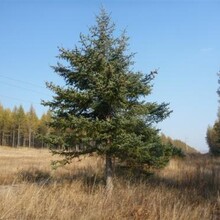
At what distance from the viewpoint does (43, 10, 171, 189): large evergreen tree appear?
11.4m

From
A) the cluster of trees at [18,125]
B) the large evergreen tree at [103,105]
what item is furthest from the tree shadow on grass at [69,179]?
the cluster of trees at [18,125]

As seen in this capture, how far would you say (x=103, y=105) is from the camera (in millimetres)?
12008

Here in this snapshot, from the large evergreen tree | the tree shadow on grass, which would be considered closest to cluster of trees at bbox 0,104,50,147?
the tree shadow on grass

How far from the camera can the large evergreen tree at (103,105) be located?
1144 cm

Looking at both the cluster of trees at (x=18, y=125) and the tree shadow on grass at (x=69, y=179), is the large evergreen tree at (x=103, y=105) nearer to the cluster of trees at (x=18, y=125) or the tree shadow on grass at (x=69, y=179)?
the tree shadow on grass at (x=69, y=179)

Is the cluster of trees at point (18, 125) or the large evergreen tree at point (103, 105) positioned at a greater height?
the cluster of trees at point (18, 125)

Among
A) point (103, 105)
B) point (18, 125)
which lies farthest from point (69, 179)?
point (18, 125)

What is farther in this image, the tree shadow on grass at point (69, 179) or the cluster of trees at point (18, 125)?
the cluster of trees at point (18, 125)

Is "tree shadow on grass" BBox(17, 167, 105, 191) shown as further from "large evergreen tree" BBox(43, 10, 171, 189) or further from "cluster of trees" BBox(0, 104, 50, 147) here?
"cluster of trees" BBox(0, 104, 50, 147)

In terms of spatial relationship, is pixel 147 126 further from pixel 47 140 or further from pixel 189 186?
pixel 47 140

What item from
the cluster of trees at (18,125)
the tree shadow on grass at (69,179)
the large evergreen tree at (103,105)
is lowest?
the tree shadow on grass at (69,179)

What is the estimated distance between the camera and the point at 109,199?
28.1ft

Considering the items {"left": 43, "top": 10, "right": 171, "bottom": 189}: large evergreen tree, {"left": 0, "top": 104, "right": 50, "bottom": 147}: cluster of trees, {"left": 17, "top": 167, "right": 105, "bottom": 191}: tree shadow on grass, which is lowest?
{"left": 17, "top": 167, "right": 105, "bottom": 191}: tree shadow on grass

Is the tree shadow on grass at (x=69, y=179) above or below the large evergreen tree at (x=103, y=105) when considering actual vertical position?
below
